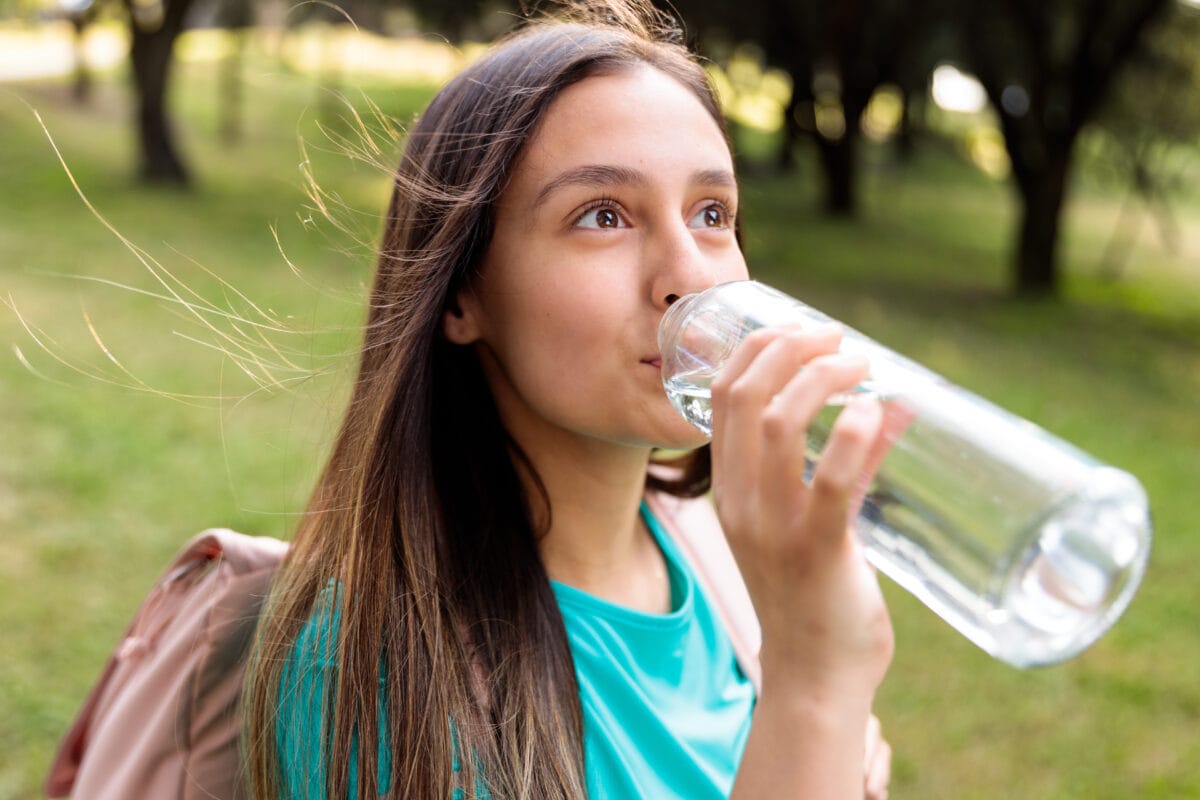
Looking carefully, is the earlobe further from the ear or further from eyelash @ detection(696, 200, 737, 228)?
eyelash @ detection(696, 200, 737, 228)

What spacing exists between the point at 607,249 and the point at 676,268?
105 mm

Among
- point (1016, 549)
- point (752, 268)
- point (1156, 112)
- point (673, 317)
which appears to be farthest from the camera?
point (1156, 112)

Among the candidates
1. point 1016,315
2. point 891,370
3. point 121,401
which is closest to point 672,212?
point 891,370

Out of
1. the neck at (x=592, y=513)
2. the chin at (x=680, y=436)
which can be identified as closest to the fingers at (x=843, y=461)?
the chin at (x=680, y=436)

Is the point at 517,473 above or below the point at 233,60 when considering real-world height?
above

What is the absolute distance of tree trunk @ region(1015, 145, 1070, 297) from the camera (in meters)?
14.2

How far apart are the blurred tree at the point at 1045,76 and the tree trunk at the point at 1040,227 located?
12 millimetres

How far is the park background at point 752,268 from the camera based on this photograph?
4.45m

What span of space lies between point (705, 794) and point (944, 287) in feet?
46.1

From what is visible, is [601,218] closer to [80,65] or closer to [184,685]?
[184,685]

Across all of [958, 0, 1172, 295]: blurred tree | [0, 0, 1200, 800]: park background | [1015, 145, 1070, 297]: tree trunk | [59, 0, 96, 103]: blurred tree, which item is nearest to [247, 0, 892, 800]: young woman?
[0, 0, 1200, 800]: park background

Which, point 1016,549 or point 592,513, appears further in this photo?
point 592,513

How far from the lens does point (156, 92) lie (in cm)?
1454

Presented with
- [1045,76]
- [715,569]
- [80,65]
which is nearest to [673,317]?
[715,569]
